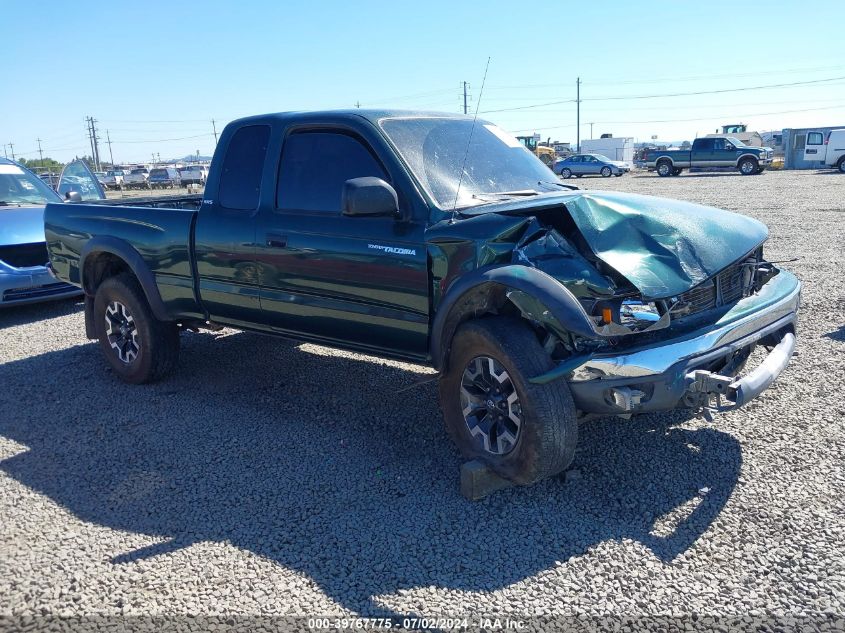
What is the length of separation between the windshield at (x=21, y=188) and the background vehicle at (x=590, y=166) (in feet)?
122

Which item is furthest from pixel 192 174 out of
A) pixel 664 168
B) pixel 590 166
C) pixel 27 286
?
pixel 27 286

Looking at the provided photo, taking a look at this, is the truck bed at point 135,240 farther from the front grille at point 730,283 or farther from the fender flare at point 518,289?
the front grille at point 730,283

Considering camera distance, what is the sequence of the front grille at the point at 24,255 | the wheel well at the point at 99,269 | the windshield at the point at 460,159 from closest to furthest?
the windshield at the point at 460,159 < the wheel well at the point at 99,269 < the front grille at the point at 24,255

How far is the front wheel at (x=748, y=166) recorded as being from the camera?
35.8m

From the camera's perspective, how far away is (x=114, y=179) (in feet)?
178

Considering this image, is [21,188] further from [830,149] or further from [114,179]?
[114,179]

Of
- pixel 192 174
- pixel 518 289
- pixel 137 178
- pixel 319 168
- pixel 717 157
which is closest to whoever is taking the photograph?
pixel 518 289

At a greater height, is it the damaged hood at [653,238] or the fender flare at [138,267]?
the damaged hood at [653,238]

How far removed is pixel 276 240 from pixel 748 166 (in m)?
36.3

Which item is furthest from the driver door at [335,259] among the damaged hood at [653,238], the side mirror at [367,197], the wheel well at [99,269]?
the wheel well at [99,269]

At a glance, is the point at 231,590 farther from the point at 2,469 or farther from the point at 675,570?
the point at 2,469

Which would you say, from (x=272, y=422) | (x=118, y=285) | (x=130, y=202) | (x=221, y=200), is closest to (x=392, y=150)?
(x=221, y=200)

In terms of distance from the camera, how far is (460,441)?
4.13 m

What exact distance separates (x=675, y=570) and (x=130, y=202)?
618cm
